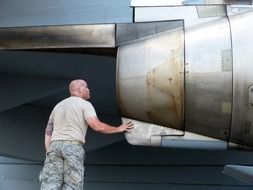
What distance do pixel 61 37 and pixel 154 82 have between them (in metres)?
1.30

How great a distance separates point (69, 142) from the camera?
13.4 ft

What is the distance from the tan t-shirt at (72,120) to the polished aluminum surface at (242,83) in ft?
4.70

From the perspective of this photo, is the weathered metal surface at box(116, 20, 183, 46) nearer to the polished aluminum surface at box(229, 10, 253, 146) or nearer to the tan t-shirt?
the polished aluminum surface at box(229, 10, 253, 146)

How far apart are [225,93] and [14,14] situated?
2.70 meters

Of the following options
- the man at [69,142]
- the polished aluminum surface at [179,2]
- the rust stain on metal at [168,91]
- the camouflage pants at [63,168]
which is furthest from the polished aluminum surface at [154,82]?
the camouflage pants at [63,168]

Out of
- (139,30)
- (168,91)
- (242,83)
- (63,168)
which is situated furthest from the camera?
(139,30)

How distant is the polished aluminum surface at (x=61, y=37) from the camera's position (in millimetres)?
5457

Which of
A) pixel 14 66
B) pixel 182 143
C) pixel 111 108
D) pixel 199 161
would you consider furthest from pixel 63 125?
pixel 199 161

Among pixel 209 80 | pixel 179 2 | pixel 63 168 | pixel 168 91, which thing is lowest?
pixel 63 168

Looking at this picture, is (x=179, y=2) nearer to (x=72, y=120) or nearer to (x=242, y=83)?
(x=242, y=83)

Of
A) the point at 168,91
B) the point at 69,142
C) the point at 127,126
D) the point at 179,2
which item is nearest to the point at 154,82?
the point at 168,91

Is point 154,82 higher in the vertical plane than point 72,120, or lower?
higher

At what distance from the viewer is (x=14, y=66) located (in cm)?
723

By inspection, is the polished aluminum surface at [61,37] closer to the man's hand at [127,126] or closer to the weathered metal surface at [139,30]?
the weathered metal surface at [139,30]
